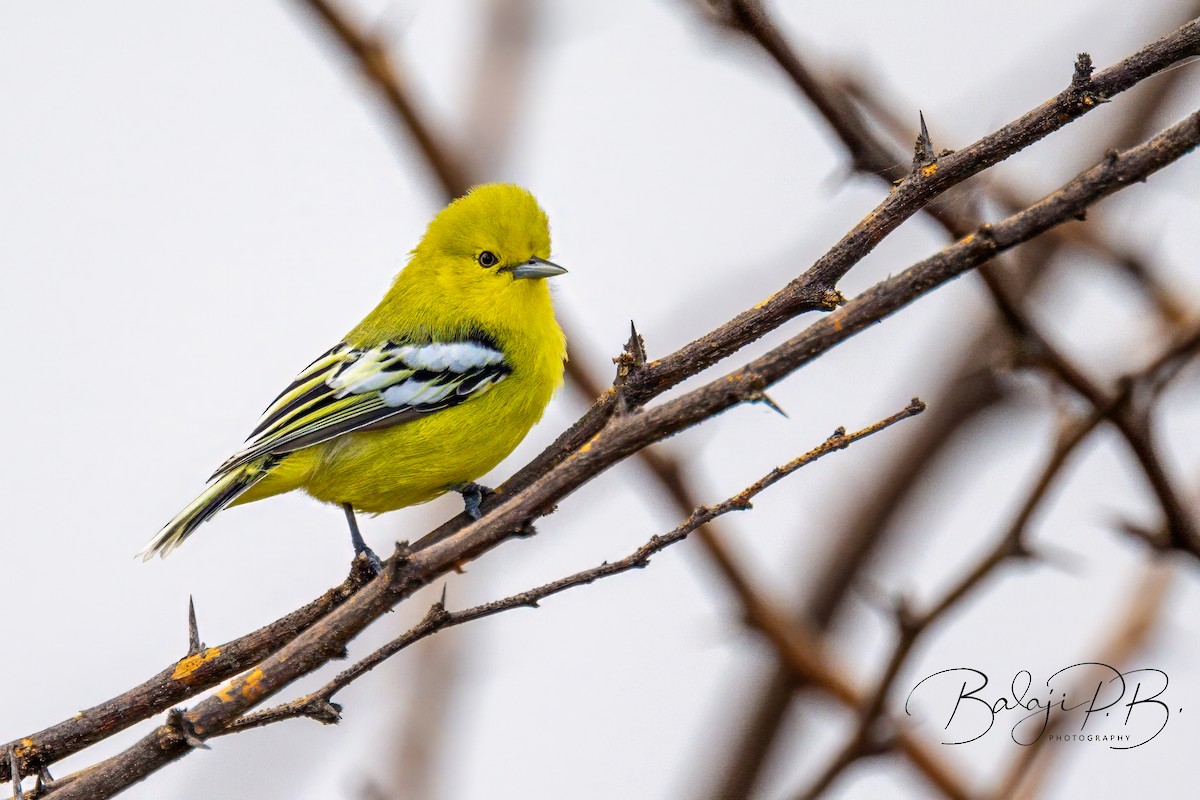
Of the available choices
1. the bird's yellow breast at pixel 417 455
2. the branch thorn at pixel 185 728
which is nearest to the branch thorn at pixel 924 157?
the branch thorn at pixel 185 728

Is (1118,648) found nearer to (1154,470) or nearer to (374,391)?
(1154,470)

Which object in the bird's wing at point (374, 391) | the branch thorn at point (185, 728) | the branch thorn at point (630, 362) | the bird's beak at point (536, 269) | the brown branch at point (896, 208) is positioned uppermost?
the bird's beak at point (536, 269)

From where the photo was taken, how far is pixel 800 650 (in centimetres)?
425

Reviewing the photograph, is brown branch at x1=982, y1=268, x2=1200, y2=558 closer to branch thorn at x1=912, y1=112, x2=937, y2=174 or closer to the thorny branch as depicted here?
branch thorn at x1=912, y1=112, x2=937, y2=174

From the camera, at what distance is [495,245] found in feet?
16.3

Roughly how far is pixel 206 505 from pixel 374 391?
770 millimetres

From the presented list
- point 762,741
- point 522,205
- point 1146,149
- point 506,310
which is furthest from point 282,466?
point 1146,149

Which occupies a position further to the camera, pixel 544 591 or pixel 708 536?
pixel 708 536

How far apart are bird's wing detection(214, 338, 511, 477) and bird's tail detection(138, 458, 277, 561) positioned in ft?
0.15

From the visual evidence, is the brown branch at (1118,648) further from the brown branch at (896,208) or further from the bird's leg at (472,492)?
the bird's leg at (472,492)

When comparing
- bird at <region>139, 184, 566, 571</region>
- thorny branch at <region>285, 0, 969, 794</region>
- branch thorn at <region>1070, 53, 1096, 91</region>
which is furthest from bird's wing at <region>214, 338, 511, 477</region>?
branch thorn at <region>1070, 53, 1096, 91</region>

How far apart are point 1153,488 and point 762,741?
2.00 meters

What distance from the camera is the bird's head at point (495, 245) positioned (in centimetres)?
488

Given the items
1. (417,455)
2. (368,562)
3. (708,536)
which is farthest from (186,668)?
(708,536)
